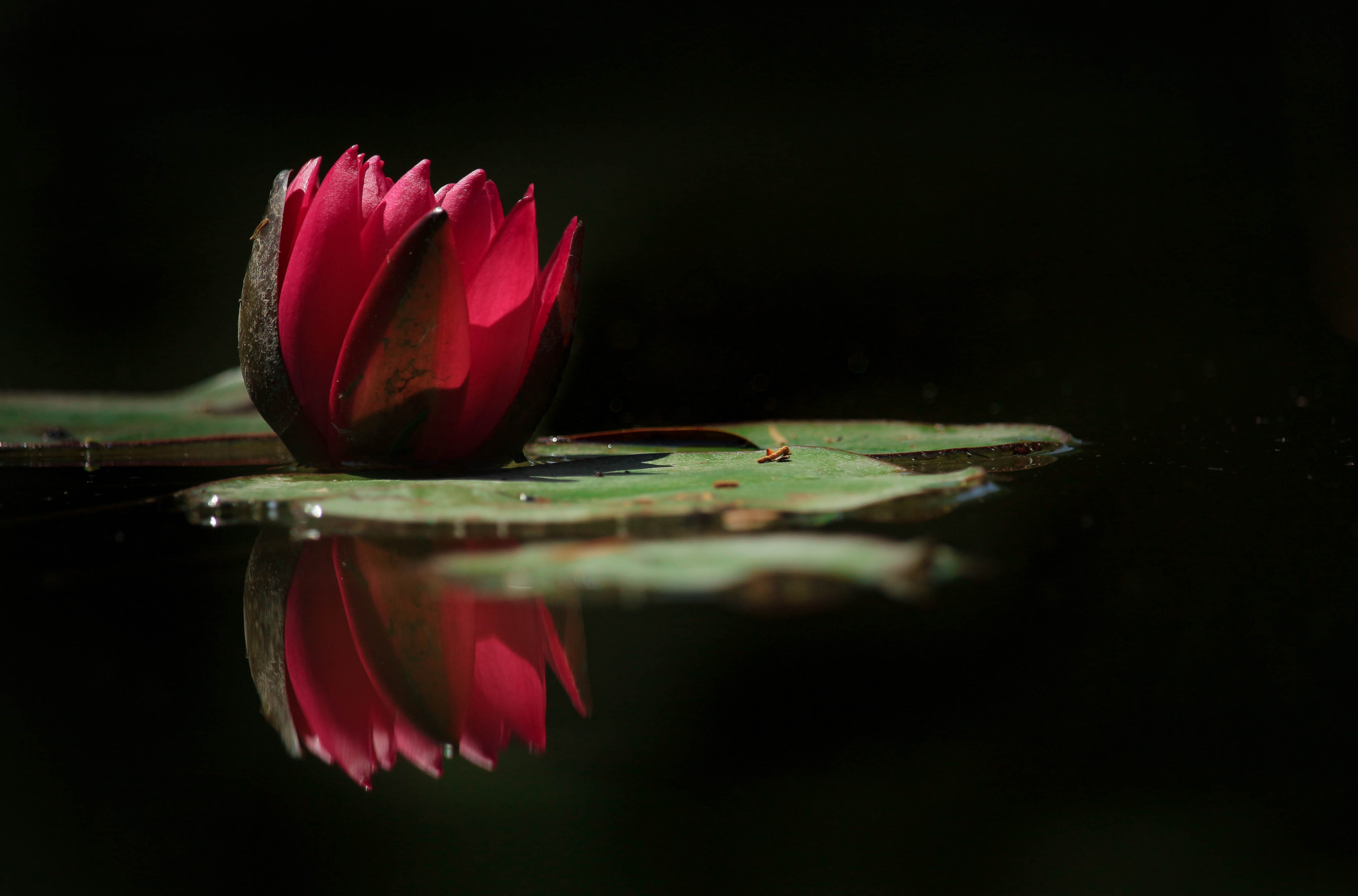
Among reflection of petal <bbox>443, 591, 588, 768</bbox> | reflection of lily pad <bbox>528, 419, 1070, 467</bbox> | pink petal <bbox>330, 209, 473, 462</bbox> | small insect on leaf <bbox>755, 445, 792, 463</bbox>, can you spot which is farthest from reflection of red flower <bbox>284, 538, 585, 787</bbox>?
reflection of lily pad <bbox>528, 419, 1070, 467</bbox>

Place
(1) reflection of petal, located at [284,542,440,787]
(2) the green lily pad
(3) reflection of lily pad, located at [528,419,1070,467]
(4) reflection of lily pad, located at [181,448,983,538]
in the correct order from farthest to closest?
(2) the green lily pad
(3) reflection of lily pad, located at [528,419,1070,467]
(4) reflection of lily pad, located at [181,448,983,538]
(1) reflection of petal, located at [284,542,440,787]

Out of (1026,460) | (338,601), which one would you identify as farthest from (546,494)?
(1026,460)

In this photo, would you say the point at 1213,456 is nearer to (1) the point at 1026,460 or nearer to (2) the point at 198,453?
(1) the point at 1026,460

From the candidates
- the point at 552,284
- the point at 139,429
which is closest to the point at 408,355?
the point at 552,284

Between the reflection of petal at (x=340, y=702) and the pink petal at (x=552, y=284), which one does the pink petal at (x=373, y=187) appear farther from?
the reflection of petal at (x=340, y=702)

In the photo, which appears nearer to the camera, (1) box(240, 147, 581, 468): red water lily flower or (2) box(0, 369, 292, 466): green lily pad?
(1) box(240, 147, 581, 468): red water lily flower

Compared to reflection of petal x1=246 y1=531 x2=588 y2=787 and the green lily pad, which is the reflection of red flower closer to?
reflection of petal x1=246 y1=531 x2=588 y2=787
